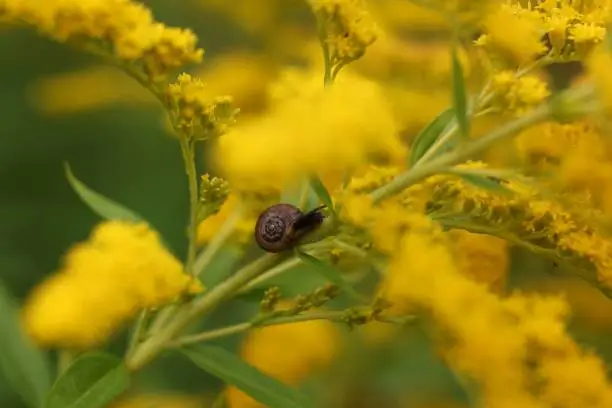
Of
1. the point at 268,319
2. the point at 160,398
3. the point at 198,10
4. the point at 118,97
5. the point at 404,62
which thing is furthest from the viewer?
the point at 198,10

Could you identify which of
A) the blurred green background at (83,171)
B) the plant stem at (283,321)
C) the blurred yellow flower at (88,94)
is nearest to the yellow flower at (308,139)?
the plant stem at (283,321)

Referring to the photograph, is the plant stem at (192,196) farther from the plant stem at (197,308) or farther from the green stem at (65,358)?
the green stem at (65,358)

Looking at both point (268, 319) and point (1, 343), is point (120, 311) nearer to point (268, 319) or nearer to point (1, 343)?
point (268, 319)

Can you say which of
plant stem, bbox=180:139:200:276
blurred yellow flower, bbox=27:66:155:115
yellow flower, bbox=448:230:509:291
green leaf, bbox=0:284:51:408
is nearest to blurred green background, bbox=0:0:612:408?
blurred yellow flower, bbox=27:66:155:115

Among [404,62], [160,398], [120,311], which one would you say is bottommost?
[160,398]

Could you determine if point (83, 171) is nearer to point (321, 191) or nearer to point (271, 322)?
point (271, 322)

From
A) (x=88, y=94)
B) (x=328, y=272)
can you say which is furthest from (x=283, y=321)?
(x=88, y=94)

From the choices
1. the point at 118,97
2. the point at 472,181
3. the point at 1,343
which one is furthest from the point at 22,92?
the point at 472,181
